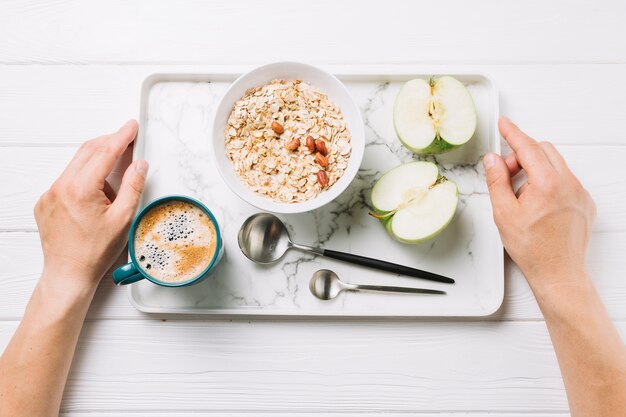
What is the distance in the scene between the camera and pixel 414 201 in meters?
1.04

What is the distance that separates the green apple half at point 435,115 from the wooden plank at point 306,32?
0.16 metres

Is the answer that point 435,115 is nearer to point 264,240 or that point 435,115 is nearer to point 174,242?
point 264,240

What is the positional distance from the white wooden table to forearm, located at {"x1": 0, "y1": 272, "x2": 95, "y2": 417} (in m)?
0.06

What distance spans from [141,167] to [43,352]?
0.41m

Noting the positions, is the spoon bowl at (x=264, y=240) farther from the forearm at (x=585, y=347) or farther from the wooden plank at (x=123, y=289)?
the forearm at (x=585, y=347)

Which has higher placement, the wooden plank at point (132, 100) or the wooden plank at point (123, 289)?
the wooden plank at point (132, 100)

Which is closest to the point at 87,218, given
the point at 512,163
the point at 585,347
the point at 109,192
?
the point at 109,192

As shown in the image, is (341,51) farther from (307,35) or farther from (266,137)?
(266,137)

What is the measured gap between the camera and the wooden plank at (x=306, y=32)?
1204 mm

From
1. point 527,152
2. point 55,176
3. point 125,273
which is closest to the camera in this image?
point 125,273

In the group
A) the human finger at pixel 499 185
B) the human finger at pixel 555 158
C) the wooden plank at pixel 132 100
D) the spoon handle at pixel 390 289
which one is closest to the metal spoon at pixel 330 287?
the spoon handle at pixel 390 289

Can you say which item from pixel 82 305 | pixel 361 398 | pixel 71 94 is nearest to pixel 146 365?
pixel 82 305

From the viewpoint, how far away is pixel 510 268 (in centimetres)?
112

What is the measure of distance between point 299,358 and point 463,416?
36cm
